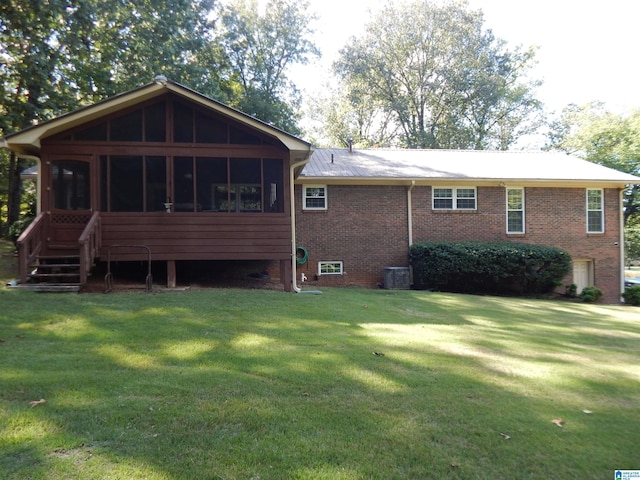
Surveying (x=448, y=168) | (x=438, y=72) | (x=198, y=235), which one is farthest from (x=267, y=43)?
(x=198, y=235)

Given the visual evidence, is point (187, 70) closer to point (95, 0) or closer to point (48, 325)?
point (95, 0)

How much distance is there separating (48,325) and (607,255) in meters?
18.5

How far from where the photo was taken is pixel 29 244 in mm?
9117

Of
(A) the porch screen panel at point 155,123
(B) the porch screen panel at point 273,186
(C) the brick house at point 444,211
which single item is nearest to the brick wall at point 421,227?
(C) the brick house at point 444,211

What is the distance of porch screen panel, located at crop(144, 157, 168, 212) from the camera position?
34.4ft

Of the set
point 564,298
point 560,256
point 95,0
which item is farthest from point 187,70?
point 564,298

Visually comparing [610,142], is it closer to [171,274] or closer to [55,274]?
[171,274]

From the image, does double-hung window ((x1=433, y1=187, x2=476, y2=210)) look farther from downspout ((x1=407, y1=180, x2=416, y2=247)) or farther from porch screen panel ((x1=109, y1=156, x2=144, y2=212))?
porch screen panel ((x1=109, y1=156, x2=144, y2=212))

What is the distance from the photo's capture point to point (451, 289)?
14.5 meters

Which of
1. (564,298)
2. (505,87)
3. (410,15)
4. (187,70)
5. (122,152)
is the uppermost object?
(410,15)

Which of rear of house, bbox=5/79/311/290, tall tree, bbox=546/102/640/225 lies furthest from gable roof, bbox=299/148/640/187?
tall tree, bbox=546/102/640/225

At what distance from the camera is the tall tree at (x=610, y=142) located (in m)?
26.2

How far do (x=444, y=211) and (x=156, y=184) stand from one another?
1000 centimetres

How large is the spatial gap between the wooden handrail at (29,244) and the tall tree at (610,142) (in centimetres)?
3073
